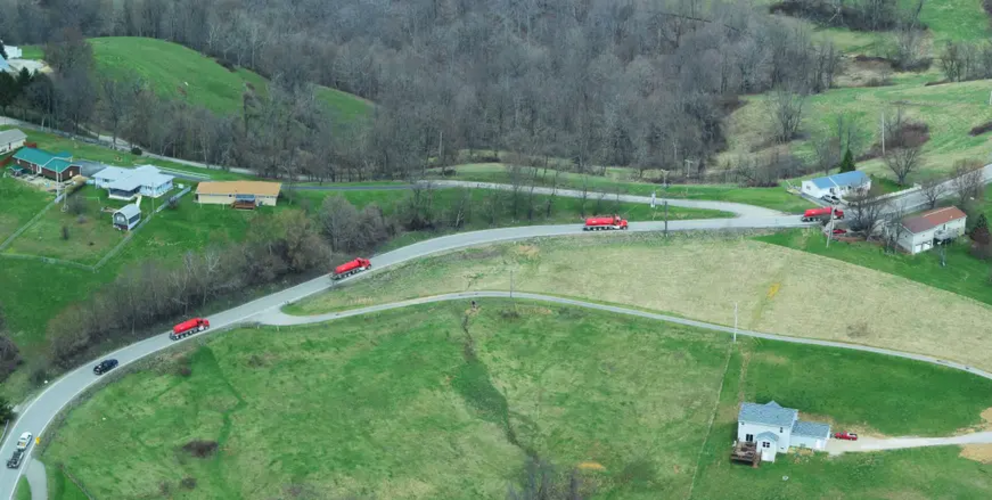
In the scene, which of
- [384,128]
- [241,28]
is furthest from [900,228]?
[241,28]

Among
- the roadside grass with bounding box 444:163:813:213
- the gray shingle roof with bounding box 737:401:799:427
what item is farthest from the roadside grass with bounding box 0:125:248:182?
the gray shingle roof with bounding box 737:401:799:427

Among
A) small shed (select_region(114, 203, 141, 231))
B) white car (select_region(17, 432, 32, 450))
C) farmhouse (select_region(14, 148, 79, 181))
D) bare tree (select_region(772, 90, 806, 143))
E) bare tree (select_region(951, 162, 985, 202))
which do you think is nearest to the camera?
white car (select_region(17, 432, 32, 450))

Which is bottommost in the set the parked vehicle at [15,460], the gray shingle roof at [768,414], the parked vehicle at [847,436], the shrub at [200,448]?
the shrub at [200,448]

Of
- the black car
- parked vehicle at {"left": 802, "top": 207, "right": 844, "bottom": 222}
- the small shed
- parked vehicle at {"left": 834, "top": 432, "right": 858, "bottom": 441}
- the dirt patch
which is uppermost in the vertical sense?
the small shed

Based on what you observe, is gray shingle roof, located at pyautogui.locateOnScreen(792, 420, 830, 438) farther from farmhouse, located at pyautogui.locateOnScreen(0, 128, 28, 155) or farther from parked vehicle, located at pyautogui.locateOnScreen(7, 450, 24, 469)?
farmhouse, located at pyautogui.locateOnScreen(0, 128, 28, 155)

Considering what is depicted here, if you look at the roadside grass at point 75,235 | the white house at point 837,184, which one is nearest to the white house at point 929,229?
the white house at point 837,184

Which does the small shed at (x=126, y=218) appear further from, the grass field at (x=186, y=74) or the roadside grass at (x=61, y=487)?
the grass field at (x=186, y=74)

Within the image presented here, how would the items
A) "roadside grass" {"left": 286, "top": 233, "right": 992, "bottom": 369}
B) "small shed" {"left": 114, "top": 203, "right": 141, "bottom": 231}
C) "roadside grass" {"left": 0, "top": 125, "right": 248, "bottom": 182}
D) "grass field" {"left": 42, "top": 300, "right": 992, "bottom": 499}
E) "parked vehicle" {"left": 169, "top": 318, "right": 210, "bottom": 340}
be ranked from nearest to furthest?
"grass field" {"left": 42, "top": 300, "right": 992, "bottom": 499}
"roadside grass" {"left": 286, "top": 233, "right": 992, "bottom": 369}
"parked vehicle" {"left": 169, "top": 318, "right": 210, "bottom": 340}
"small shed" {"left": 114, "top": 203, "right": 141, "bottom": 231}
"roadside grass" {"left": 0, "top": 125, "right": 248, "bottom": 182}

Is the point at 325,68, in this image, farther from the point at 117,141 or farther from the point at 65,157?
the point at 65,157
